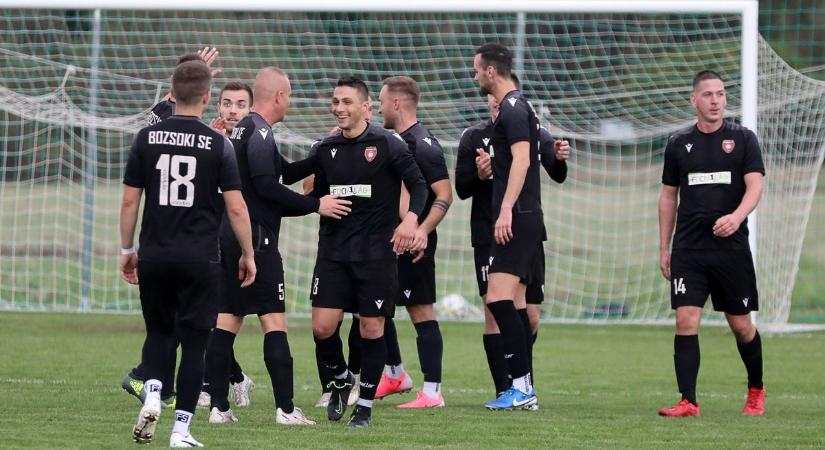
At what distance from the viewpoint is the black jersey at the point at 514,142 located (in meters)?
8.29

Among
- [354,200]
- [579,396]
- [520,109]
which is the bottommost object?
[579,396]

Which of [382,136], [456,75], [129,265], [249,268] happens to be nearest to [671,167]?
[382,136]

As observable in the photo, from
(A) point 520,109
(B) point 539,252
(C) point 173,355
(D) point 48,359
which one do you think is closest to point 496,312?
(B) point 539,252

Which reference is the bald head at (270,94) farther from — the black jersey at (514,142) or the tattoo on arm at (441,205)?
the black jersey at (514,142)

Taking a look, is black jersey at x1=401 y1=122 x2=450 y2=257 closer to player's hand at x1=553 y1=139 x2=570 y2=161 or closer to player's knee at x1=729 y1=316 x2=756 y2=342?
player's hand at x1=553 y1=139 x2=570 y2=161

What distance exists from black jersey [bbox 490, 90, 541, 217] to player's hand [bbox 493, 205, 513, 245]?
230 mm

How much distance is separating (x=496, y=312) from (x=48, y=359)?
4.71 meters

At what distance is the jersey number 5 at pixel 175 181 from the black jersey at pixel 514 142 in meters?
2.60

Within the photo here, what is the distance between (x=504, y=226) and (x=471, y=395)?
198 cm

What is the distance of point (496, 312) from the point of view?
27.7 ft

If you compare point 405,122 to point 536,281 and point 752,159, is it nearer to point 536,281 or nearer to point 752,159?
point 536,281

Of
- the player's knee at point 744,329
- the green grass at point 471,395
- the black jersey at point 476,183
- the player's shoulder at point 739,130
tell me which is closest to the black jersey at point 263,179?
the green grass at point 471,395

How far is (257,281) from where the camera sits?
7.41 metres

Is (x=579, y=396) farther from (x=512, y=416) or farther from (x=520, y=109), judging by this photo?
(x=520, y=109)
